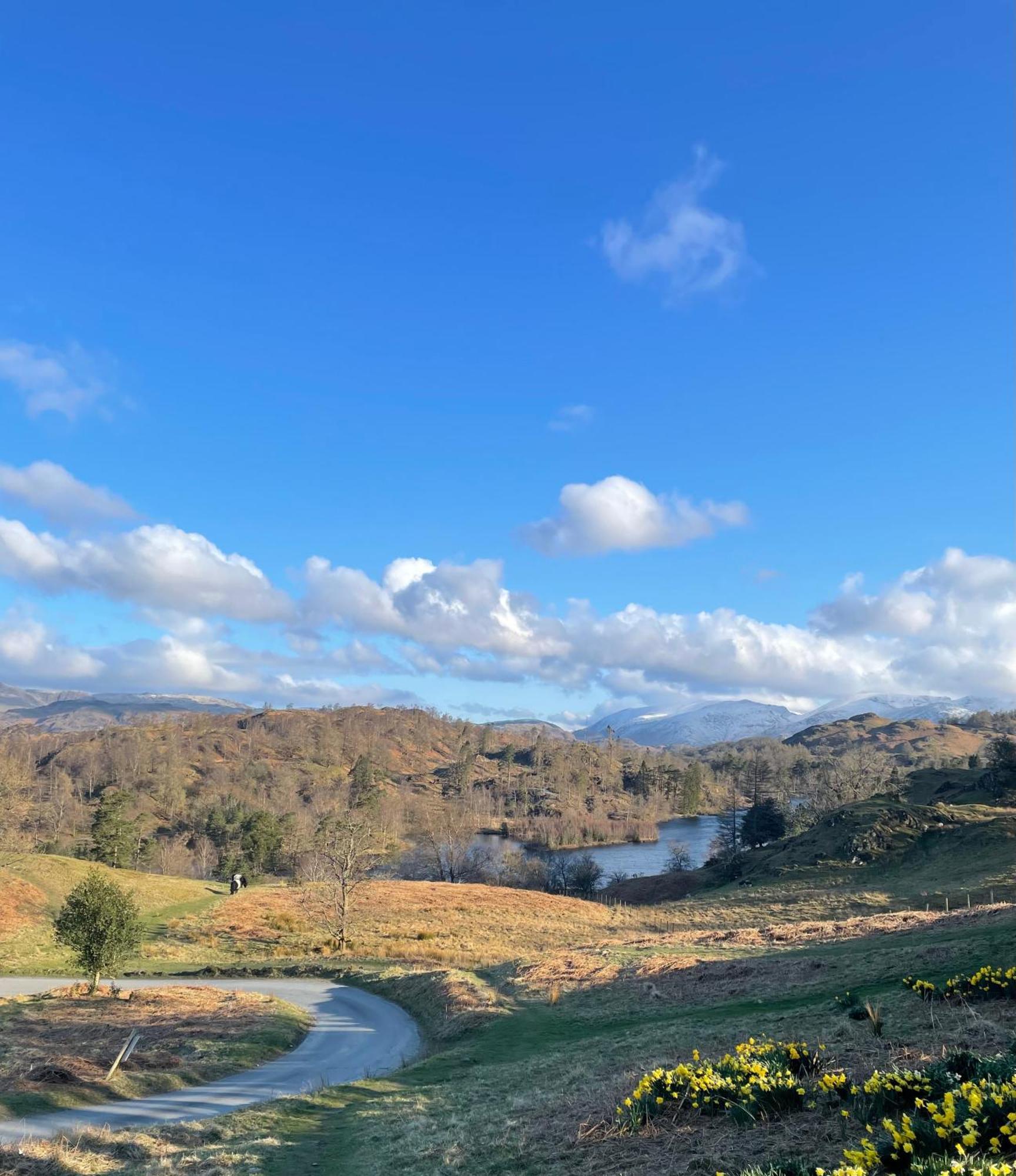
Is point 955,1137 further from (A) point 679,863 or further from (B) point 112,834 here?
(B) point 112,834

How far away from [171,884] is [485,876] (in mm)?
40980

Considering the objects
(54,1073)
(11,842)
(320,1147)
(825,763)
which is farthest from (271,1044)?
(825,763)

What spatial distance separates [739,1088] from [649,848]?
143258 millimetres

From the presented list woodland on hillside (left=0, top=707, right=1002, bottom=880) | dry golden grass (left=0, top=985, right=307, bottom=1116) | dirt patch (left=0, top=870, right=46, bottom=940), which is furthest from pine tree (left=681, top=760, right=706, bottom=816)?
dry golden grass (left=0, top=985, right=307, bottom=1116)

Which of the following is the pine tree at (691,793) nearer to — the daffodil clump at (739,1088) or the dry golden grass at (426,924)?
the dry golden grass at (426,924)

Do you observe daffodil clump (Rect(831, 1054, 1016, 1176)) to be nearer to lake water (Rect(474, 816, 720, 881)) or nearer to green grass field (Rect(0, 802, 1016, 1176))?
green grass field (Rect(0, 802, 1016, 1176))

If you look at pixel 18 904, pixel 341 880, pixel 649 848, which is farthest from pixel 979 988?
pixel 649 848

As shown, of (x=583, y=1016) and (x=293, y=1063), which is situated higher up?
(x=583, y=1016)

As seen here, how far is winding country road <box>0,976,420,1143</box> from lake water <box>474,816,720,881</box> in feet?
255

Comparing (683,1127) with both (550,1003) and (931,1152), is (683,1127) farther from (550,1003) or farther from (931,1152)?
(550,1003)

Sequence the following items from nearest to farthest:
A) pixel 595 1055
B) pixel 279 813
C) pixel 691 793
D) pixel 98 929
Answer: pixel 595 1055
pixel 98 929
pixel 279 813
pixel 691 793

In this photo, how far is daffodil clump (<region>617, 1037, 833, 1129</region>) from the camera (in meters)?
8.84

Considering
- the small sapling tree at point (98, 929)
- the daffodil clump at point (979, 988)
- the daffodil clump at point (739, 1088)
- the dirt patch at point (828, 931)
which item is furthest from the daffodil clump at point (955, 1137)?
the small sapling tree at point (98, 929)

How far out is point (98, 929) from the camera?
1416 inches
